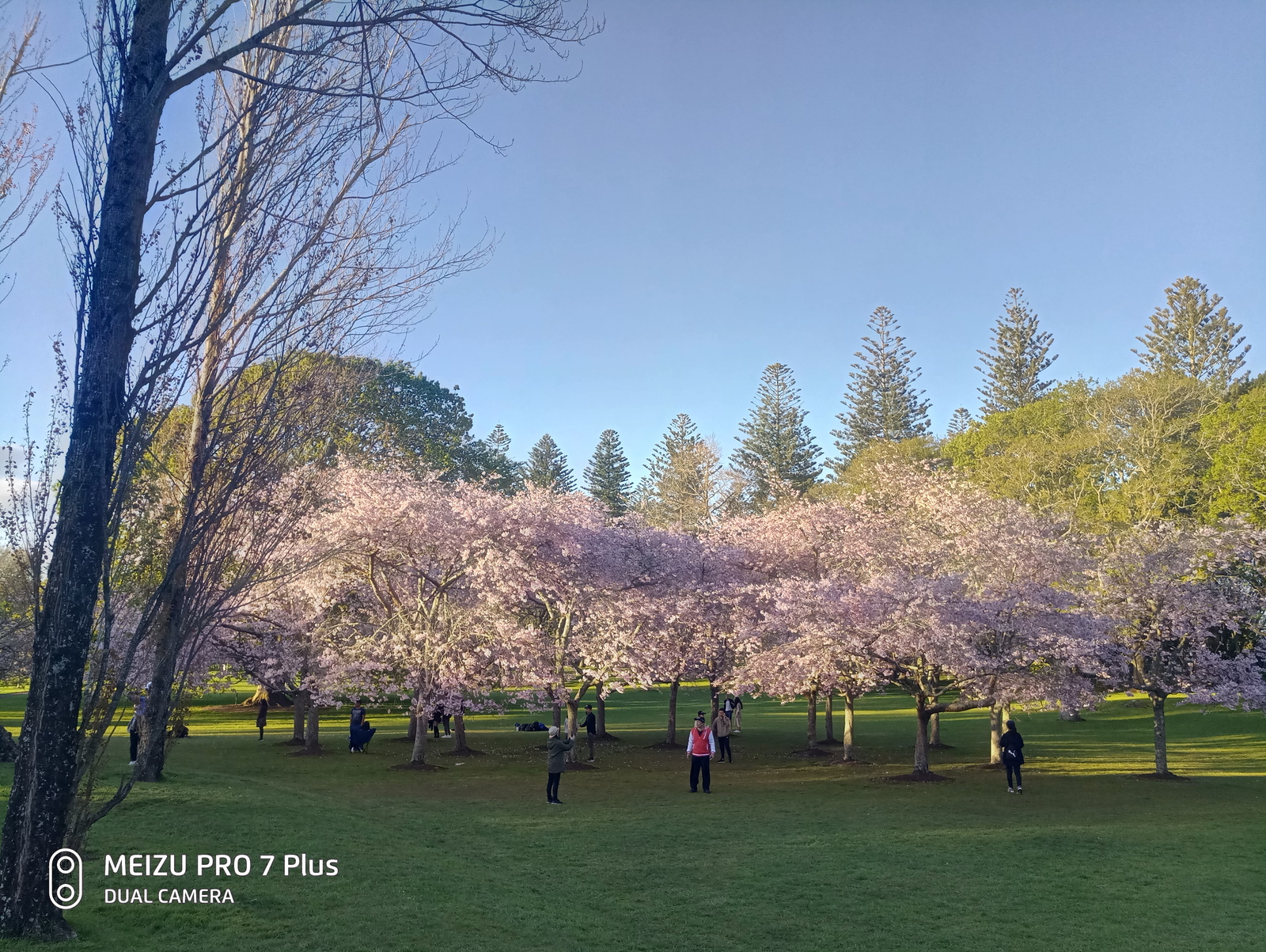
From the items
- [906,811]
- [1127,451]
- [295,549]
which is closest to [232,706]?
[295,549]

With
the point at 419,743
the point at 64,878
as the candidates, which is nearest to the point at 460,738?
the point at 419,743

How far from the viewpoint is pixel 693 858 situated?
1168 cm

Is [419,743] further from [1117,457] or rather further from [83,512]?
[1117,457]

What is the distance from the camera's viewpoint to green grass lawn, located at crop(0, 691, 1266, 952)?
26.4ft

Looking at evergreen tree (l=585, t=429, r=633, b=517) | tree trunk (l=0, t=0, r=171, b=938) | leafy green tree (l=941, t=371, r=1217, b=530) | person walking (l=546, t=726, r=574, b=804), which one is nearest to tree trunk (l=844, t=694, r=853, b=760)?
person walking (l=546, t=726, r=574, b=804)

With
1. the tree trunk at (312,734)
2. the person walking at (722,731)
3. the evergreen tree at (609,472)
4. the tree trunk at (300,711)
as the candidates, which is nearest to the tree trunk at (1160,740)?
the person walking at (722,731)

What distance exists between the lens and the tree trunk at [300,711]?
25.1m

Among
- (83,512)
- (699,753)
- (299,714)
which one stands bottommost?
(299,714)

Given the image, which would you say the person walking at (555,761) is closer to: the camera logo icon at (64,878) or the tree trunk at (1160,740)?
the camera logo icon at (64,878)

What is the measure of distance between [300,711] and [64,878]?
2106cm

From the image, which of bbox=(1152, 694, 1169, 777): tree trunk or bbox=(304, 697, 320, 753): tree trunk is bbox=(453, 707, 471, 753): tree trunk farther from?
bbox=(1152, 694, 1169, 777): tree trunk

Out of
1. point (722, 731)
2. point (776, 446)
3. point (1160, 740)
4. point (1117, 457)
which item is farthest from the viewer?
point (776, 446)

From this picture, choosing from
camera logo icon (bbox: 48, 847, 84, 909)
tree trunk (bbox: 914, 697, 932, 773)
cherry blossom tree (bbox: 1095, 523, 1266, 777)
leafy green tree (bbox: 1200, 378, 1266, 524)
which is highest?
leafy green tree (bbox: 1200, 378, 1266, 524)

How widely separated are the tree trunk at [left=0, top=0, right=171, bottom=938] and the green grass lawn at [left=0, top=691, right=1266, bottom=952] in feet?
2.79
